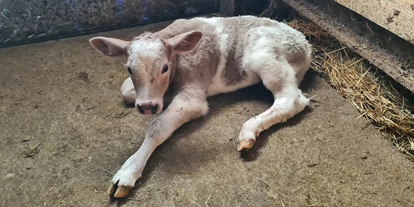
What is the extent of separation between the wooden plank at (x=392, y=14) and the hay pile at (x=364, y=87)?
0.54 metres

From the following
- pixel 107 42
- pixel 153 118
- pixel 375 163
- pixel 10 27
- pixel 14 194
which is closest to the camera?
pixel 14 194

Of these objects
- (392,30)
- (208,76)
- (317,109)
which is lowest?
(317,109)

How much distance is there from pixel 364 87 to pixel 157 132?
210cm

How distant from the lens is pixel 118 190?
8.87 feet

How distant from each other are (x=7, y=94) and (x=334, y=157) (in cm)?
321

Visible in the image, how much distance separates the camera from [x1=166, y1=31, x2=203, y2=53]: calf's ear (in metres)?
3.14

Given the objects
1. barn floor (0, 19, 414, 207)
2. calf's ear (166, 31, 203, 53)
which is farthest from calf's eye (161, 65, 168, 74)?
barn floor (0, 19, 414, 207)

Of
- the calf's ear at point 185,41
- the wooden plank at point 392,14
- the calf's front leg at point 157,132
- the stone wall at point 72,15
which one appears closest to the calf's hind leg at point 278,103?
the calf's front leg at point 157,132

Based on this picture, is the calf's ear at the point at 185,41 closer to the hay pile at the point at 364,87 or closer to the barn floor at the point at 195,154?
the barn floor at the point at 195,154

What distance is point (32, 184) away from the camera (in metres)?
2.85

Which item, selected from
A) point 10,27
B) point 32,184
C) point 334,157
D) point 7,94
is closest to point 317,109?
point 334,157

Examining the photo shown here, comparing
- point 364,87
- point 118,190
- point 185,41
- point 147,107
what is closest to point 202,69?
point 185,41

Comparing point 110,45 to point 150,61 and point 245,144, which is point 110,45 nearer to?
point 150,61

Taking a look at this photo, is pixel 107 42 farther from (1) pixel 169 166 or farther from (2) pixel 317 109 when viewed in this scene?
(2) pixel 317 109
